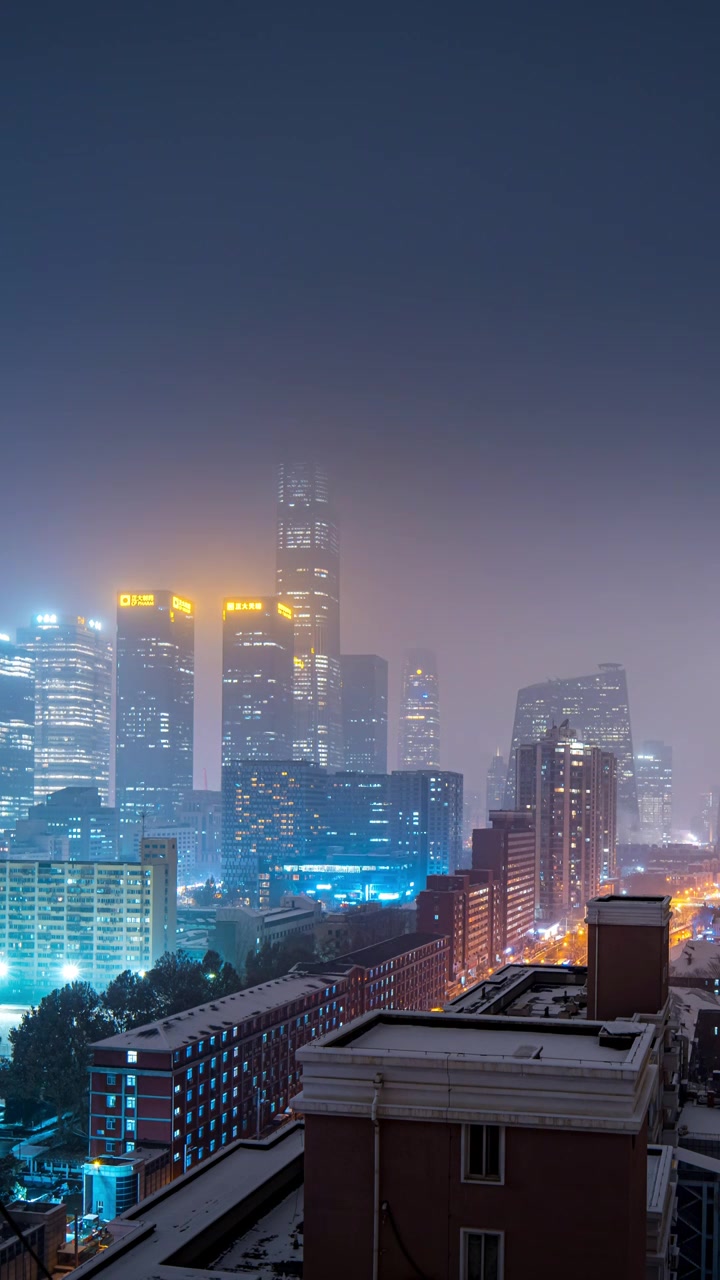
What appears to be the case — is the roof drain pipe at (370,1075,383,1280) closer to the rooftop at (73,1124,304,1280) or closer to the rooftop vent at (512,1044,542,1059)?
the rooftop vent at (512,1044,542,1059)

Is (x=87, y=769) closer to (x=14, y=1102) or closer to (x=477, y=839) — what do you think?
→ (x=477, y=839)

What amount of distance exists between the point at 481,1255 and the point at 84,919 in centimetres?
6681

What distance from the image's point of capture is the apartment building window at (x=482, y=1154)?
251 inches

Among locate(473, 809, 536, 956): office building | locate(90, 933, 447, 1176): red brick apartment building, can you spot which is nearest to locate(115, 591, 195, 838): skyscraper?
locate(473, 809, 536, 956): office building

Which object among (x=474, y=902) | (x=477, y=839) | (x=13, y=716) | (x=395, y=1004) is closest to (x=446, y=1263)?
(x=395, y=1004)

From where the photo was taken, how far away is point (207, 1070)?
33875 millimetres

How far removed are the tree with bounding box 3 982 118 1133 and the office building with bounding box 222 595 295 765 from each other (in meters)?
130

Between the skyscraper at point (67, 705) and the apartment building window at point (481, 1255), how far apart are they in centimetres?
17595

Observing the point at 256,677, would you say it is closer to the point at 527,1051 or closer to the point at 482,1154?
the point at 527,1051

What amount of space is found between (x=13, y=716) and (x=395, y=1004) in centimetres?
12859

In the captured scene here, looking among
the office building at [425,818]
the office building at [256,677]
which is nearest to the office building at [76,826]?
the office building at [425,818]

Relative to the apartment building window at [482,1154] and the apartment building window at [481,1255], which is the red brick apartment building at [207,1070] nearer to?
the apartment building window at [481,1255]

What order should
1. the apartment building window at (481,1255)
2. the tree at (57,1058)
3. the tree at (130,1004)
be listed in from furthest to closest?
the tree at (130,1004) → the tree at (57,1058) → the apartment building window at (481,1255)

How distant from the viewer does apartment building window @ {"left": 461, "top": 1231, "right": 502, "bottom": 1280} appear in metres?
6.32
